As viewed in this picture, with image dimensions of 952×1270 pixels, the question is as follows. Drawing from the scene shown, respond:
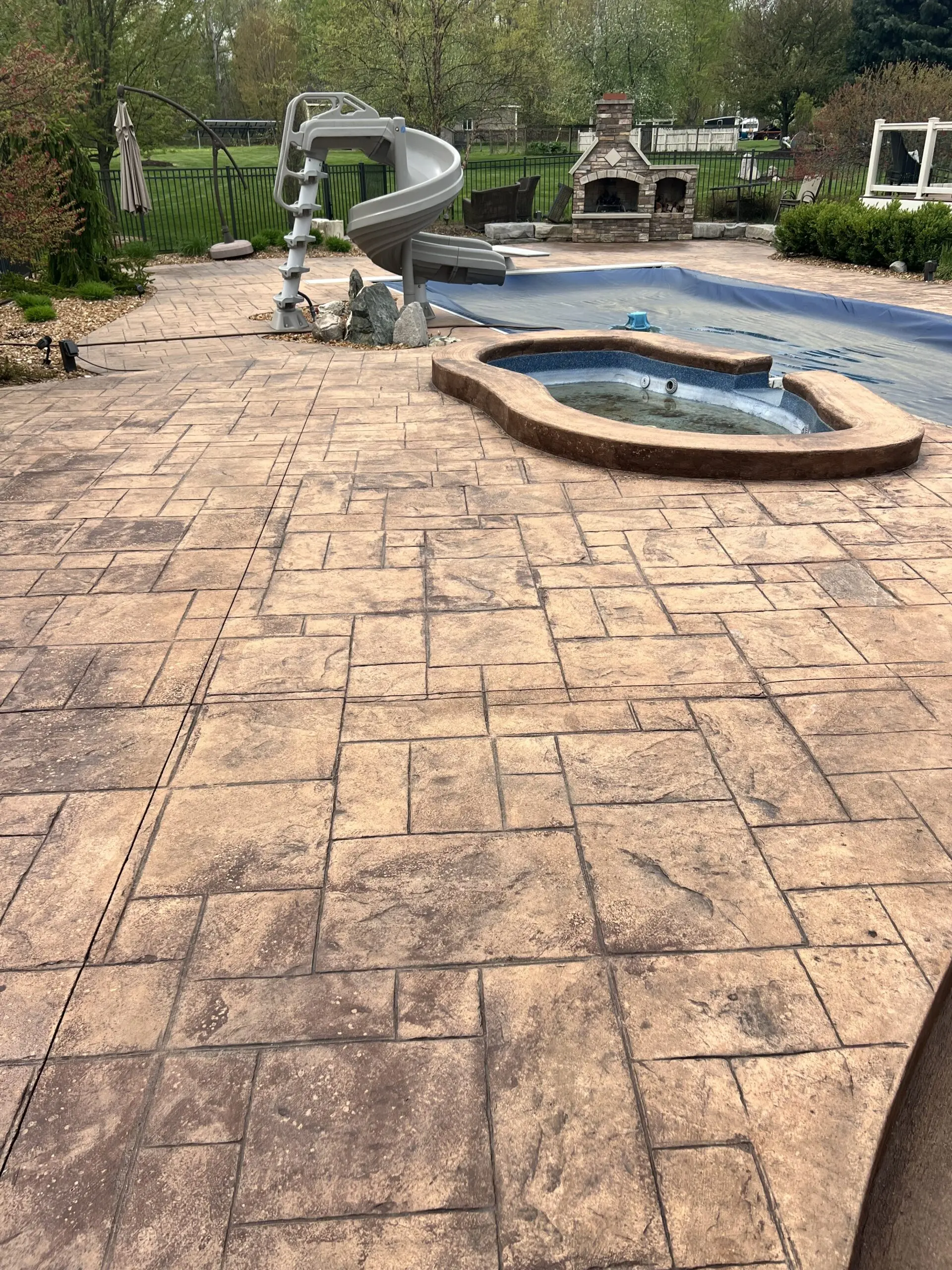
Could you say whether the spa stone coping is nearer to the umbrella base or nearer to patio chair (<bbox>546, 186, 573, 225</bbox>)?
the umbrella base

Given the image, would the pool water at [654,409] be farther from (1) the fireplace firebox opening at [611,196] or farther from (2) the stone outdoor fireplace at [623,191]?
(1) the fireplace firebox opening at [611,196]

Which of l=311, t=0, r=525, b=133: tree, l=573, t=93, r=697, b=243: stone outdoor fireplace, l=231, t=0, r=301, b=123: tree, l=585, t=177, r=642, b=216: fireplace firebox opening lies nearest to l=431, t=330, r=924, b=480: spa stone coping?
l=573, t=93, r=697, b=243: stone outdoor fireplace

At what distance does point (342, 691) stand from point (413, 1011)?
1438 millimetres

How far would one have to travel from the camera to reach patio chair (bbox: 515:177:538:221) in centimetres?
2061

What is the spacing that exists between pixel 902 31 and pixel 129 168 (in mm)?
31159

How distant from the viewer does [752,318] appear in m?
12.9

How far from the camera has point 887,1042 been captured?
1.92m

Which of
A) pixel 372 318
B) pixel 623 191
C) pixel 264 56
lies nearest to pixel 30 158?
pixel 372 318

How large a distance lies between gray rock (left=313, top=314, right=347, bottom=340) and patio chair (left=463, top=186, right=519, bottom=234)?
11697mm

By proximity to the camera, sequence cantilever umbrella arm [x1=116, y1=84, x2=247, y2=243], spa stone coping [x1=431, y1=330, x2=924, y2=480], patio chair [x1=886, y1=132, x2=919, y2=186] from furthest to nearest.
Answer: patio chair [x1=886, y1=132, x2=919, y2=186] → cantilever umbrella arm [x1=116, y1=84, x2=247, y2=243] → spa stone coping [x1=431, y1=330, x2=924, y2=480]

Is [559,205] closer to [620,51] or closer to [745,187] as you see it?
[745,187]

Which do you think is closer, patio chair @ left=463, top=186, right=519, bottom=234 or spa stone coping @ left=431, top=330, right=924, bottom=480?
spa stone coping @ left=431, top=330, right=924, bottom=480

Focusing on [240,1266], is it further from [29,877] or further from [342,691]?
[342,691]

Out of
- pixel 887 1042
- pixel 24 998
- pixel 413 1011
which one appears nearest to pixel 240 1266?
pixel 413 1011
